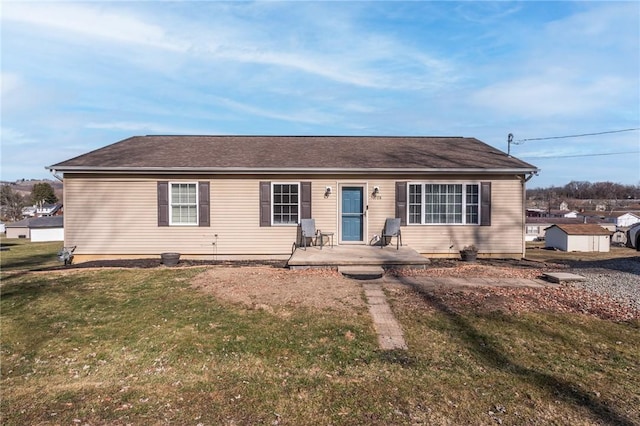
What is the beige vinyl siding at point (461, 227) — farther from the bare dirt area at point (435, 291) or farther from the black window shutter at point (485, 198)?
the bare dirt area at point (435, 291)

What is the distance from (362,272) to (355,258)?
109 cm

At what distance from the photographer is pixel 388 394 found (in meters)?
3.64

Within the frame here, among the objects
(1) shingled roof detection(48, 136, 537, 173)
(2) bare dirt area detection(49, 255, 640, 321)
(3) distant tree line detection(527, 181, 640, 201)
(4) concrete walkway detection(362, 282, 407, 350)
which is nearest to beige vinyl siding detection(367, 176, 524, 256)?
(1) shingled roof detection(48, 136, 537, 173)

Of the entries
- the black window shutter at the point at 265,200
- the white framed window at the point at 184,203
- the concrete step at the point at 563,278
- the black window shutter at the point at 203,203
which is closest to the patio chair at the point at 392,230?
the black window shutter at the point at 265,200

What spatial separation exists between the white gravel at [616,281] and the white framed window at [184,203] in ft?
30.8

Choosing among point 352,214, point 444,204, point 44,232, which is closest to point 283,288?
point 352,214

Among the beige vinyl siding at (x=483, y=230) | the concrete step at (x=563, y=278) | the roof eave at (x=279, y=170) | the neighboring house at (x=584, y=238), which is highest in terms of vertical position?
the roof eave at (x=279, y=170)

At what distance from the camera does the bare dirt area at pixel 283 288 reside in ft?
20.7

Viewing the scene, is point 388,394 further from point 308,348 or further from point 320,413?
point 308,348

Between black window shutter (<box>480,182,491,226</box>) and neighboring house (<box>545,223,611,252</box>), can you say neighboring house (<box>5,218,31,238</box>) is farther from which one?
neighboring house (<box>545,223,611,252</box>)

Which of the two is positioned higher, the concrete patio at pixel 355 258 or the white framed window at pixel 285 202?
the white framed window at pixel 285 202

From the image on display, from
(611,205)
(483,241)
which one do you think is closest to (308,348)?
(483,241)

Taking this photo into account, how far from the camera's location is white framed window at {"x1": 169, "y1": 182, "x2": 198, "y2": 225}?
11.3m

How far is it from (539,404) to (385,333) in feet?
6.55
